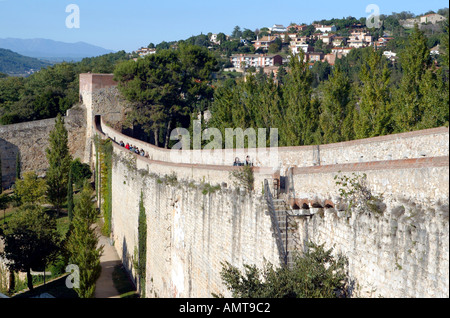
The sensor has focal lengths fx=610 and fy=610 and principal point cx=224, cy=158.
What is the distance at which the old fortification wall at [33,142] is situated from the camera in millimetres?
33875

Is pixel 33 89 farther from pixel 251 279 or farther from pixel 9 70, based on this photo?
pixel 9 70

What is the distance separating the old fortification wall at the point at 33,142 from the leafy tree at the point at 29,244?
11.0 metres

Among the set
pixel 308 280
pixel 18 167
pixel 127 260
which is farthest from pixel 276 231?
pixel 18 167

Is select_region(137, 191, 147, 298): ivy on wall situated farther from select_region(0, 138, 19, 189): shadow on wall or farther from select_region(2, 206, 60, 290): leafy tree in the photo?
select_region(0, 138, 19, 189): shadow on wall

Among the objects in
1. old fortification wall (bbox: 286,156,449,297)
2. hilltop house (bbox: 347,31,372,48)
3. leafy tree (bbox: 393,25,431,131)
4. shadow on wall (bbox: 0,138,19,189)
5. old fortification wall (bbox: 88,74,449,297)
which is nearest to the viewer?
old fortification wall (bbox: 286,156,449,297)

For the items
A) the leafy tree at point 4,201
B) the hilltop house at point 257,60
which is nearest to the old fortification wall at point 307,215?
the leafy tree at point 4,201

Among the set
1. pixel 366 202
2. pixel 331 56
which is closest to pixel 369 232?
pixel 366 202

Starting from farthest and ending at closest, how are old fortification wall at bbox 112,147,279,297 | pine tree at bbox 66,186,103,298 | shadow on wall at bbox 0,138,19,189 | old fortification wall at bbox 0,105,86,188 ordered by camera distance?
old fortification wall at bbox 0,105,86,188 → shadow on wall at bbox 0,138,19,189 → pine tree at bbox 66,186,103,298 → old fortification wall at bbox 112,147,279,297

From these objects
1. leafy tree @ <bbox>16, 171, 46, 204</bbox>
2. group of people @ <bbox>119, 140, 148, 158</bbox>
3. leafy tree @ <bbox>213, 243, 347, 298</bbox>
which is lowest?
leafy tree @ <bbox>213, 243, 347, 298</bbox>

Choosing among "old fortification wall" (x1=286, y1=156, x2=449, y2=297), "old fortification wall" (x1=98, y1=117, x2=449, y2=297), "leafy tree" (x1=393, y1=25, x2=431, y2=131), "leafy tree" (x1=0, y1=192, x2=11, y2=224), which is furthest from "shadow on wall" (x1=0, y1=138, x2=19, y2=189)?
"old fortification wall" (x1=286, y1=156, x2=449, y2=297)

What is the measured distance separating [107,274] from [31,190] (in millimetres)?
10519

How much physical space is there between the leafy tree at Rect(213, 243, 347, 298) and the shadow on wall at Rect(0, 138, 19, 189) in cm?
2789

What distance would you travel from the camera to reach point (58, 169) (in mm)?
30047

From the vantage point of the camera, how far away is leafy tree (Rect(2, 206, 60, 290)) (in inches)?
871
